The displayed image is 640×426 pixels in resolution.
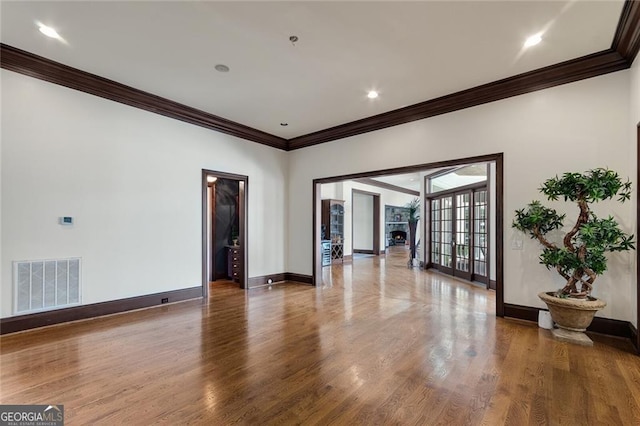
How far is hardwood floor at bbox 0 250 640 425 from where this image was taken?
2129mm

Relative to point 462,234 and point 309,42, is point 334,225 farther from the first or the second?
point 309,42

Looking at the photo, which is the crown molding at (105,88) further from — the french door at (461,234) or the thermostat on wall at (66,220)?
the french door at (461,234)

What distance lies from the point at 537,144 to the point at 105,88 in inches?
241

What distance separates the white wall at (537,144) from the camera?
3.55m

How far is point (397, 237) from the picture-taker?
1698cm

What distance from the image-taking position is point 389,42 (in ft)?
11.1

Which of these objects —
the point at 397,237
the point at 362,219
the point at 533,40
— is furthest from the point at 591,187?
the point at 397,237

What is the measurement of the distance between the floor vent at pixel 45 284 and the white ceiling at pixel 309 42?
2.61m

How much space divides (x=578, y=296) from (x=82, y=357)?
17.9 ft

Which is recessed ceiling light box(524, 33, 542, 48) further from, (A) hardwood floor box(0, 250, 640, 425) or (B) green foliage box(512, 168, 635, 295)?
(A) hardwood floor box(0, 250, 640, 425)

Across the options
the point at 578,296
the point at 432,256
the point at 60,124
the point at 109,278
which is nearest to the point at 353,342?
the point at 578,296

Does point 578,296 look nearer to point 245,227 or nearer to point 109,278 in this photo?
point 245,227

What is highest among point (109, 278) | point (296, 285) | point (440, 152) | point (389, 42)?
point (389, 42)

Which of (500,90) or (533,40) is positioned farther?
(500,90)
